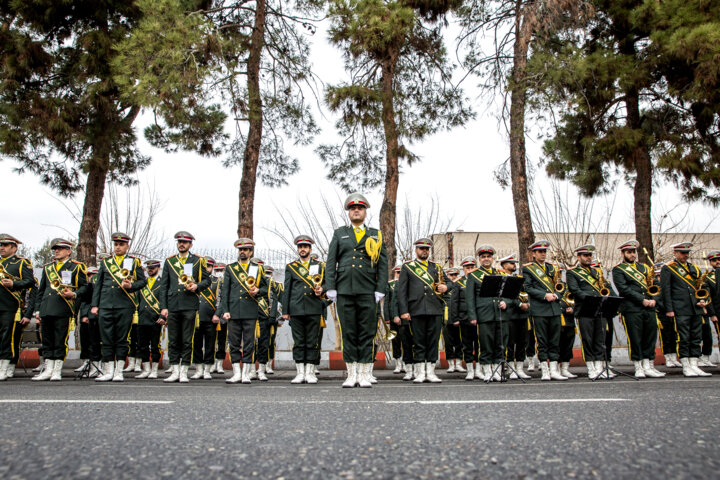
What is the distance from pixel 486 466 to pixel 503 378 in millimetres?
6197

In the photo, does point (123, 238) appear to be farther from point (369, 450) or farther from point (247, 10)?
point (247, 10)

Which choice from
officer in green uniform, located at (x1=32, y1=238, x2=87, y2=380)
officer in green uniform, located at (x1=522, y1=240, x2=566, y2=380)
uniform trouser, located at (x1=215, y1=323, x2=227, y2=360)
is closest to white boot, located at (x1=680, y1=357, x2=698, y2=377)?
officer in green uniform, located at (x1=522, y1=240, x2=566, y2=380)

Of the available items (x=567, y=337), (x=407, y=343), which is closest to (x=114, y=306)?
(x=407, y=343)

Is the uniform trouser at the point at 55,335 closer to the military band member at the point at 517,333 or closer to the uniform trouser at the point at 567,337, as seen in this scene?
the military band member at the point at 517,333

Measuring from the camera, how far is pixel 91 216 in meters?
15.6

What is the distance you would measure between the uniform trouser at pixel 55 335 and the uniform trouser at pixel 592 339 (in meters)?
7.95

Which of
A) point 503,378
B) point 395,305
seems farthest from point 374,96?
point 503,378

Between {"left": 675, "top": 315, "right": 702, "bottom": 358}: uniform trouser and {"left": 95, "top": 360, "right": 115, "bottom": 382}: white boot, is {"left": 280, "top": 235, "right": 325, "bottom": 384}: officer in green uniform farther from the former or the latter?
{"left": 675, "top": 315, "right": 702, "bottom": 358}: uniform trouser

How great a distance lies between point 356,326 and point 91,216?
10875 millimetres

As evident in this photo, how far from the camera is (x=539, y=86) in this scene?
45.1 feet

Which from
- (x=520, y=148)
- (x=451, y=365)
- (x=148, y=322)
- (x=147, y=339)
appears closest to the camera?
(x=148, y=322)

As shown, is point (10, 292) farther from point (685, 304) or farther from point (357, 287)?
point (685, 304)

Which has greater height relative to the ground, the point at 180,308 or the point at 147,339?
the point at 180,308

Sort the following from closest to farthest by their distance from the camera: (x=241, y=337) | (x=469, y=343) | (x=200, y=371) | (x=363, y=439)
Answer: (x=363, y=439), (x=241, y=337), (x=200, y=371), (x=469, y=343)
